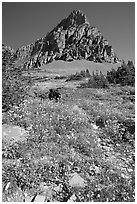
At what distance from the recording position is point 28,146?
835 centimetres

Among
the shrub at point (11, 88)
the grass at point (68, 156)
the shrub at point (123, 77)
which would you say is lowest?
the grass at point (68, 156)

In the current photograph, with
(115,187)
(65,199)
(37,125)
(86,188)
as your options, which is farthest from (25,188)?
(37,125)

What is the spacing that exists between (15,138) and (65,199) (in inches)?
136

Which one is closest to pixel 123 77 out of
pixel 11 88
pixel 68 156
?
pixel 11 88

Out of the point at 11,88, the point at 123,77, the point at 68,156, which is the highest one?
the point at 123,77

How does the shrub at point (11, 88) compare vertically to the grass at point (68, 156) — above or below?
above

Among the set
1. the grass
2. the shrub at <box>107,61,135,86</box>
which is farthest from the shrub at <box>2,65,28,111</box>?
the shrub at <box>107,61,135,86</box>

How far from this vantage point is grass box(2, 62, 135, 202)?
21.6 ft

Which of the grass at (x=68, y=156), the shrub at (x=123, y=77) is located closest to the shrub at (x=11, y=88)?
the grass at (x=68, y=156)

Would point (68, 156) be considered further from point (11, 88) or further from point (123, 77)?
point (123, 77)

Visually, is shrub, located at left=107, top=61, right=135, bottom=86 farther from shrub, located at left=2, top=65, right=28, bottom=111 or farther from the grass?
the grass

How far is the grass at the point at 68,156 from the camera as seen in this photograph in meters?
6.60

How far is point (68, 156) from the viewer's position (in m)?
8.06

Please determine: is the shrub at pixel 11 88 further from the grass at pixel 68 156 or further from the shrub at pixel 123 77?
the shrub at pixel 123 77
